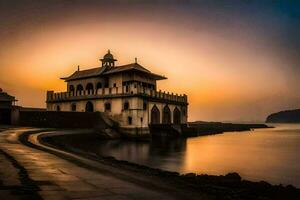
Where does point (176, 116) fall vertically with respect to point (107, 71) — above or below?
below

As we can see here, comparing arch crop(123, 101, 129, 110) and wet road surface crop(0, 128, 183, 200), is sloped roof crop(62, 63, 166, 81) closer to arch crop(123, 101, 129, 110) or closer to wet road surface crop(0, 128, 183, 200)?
arch crop(123, 101, 129, 110)

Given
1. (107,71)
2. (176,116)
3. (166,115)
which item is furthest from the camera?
(176,116)

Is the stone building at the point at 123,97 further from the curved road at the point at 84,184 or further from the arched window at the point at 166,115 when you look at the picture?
the curved road at the point at 84,184

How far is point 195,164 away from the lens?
26.8m

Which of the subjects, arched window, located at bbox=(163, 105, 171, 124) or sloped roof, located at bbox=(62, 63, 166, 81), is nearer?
sloped roof, located at bbox=(62, 63, 166, 81)

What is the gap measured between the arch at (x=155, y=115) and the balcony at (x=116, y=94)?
168 cm

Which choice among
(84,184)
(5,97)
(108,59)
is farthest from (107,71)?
(84,184)

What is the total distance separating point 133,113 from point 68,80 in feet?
70.2

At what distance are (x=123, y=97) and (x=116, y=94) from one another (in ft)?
5.01

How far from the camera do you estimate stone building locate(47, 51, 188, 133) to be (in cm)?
4850

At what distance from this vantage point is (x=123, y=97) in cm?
4934

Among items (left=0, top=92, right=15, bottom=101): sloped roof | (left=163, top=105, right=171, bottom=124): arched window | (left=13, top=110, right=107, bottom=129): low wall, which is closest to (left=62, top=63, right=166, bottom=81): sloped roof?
(left=163, top=105, right=171, bottom=124): arched window

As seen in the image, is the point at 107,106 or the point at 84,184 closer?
the point at 84,184

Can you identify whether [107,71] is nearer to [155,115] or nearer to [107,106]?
[107,106]
